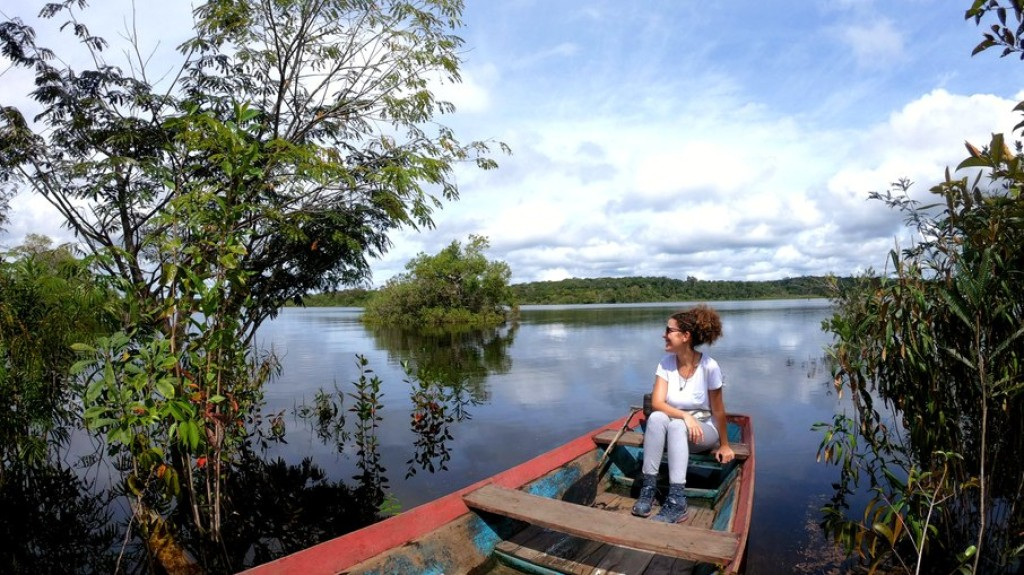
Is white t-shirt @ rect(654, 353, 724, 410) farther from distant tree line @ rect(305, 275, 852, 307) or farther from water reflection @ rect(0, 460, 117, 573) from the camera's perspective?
distant tree line @ rect(305, 275, 852, 307)

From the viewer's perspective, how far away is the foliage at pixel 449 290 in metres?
45.0

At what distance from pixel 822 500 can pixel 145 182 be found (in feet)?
31.8

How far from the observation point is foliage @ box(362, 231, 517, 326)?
44969 mm

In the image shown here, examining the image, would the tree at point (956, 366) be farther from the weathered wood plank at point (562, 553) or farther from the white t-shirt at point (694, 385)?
the weathered wood plank at point (562, 553)

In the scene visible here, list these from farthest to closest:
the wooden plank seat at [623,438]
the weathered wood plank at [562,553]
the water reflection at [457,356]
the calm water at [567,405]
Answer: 1. the water reflection at [457,356]
2. the calm water at [567,405]
3. the wooden plank seat at [623,438]
4. the weathered wood plank at [562,553]

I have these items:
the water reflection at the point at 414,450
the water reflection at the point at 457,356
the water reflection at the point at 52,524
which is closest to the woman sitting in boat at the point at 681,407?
the water reflection at the point at 414,450

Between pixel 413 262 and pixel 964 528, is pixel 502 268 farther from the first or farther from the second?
pixel 964 528

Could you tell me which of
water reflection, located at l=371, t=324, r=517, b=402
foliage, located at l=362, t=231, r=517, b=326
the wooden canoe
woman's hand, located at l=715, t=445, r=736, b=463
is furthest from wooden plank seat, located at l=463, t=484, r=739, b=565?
foliage, located at l=362, t=231, r=517, b=326

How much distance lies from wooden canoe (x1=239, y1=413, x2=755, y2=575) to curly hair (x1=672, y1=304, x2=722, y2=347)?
3.98 feet

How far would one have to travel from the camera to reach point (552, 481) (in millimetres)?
5156

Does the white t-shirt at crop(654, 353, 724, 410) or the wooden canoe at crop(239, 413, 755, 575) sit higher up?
the white t-shirt at crop(654, 353, 724, 410)

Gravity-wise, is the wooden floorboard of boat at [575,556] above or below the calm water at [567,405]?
above

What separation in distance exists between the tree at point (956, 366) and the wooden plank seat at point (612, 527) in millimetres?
1216

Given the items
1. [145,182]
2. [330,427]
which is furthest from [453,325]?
[145,182]
